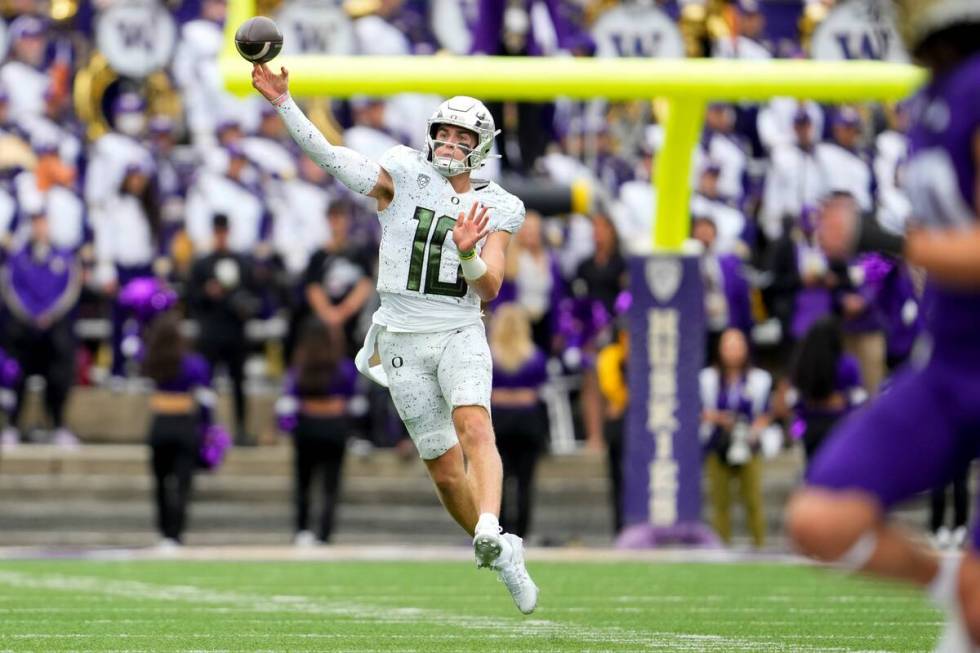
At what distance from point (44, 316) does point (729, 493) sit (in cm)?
530

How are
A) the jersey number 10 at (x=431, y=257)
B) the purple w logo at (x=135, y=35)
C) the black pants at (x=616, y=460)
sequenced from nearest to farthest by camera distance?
the jersey number 10 at (x=431, y=257) < the black pants at (x=616, y=460) < the purple w logo at (x=135, y=35)

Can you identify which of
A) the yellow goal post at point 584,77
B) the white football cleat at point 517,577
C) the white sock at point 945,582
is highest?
the yellow goal post at point 584,77

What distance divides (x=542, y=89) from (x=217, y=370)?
468cm

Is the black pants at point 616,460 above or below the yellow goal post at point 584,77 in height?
below

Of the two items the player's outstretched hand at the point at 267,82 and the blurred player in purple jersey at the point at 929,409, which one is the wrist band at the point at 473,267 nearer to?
the player's outstretched hand at the point at 267,82

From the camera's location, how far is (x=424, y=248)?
8.58 meters

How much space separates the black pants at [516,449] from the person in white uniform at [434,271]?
22.1ft

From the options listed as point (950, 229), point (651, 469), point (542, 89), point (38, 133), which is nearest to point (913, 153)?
point (950, 229)


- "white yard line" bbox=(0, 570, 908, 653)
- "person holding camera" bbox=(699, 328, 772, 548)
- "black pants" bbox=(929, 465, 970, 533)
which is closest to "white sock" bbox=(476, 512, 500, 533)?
"white yard line" bbox=(0, 570, 908, 653)

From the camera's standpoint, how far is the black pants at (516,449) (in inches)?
607

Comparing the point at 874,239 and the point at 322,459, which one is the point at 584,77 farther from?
the point at 874,239

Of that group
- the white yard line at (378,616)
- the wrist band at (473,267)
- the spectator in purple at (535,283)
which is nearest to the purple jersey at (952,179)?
the white yard line at (378,616)

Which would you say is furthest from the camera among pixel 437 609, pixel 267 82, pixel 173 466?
pixel 173 466

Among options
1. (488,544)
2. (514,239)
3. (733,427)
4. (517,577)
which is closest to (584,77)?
(733,427)
